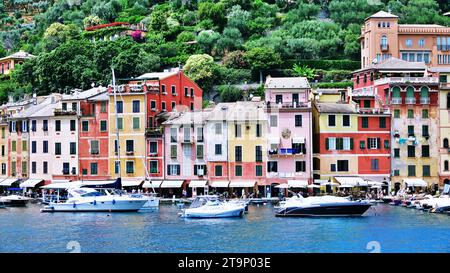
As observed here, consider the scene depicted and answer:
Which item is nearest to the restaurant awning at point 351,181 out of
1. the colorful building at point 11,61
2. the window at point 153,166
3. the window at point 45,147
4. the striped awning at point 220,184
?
the striped awning at point 220,184

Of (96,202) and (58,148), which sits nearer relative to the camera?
(96,202)

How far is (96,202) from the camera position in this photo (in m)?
58.4

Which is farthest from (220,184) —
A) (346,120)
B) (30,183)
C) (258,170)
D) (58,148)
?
(30,183)

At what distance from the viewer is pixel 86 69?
319ft

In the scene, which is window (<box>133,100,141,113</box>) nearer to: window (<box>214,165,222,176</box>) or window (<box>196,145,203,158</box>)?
window (<box>196,145,203,158</box>)

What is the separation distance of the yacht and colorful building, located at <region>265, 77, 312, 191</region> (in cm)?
1399

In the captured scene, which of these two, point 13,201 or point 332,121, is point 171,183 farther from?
point 332,121

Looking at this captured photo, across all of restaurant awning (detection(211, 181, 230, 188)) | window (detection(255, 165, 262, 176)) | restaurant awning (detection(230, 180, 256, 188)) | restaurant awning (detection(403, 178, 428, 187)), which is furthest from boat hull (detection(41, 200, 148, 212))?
restaurant awning (detection(403, 178, 428, 187))

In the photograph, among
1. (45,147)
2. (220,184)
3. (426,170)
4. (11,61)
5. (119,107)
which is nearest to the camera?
(220,184)

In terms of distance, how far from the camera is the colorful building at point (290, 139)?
2640 inches

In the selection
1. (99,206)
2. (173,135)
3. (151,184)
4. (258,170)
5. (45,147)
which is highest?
(173,135)

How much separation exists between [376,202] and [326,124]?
9009mm

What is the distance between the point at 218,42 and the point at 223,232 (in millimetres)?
67200
